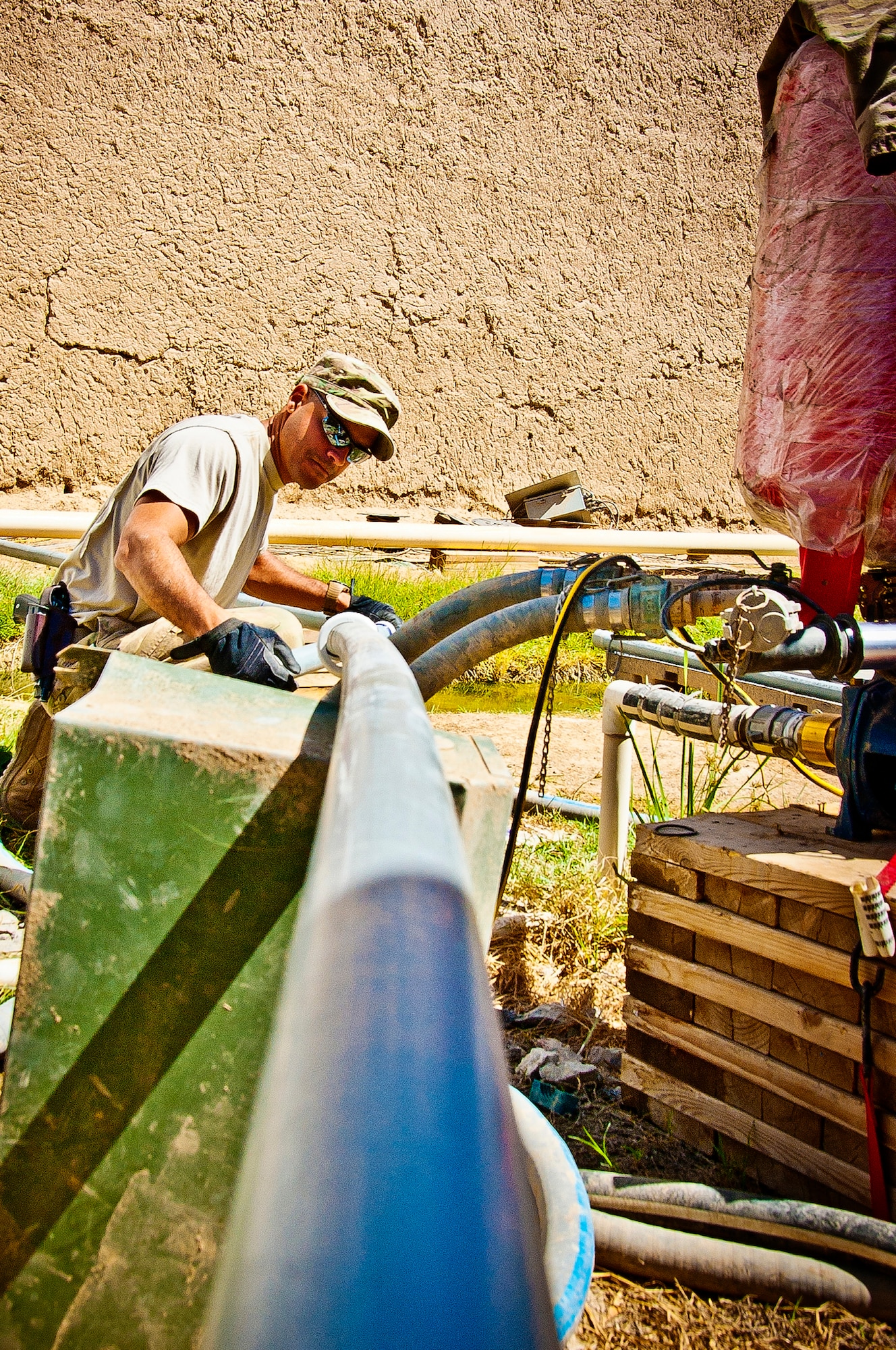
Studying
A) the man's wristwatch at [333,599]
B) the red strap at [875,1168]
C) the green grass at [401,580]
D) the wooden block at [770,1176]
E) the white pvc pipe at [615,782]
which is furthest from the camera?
the green grass at [401,580]

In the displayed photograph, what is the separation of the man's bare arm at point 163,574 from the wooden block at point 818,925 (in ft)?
4.43

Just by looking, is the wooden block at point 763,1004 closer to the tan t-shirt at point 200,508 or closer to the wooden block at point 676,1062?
the wooden block at point 676,1062

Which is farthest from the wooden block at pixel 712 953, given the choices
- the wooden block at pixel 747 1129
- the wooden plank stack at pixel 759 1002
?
the wooden block at pixel 747 1129

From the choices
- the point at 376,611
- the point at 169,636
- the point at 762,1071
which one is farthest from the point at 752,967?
the point at 169,636

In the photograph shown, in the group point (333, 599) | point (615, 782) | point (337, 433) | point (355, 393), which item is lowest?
point (615, 782)

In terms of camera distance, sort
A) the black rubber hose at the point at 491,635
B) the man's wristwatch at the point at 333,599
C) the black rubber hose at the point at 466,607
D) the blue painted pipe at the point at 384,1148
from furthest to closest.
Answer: the man's wristwatch at the point at 333,599, the black rubber hose at the point at 466,607, the black rubber hose at the point at 491,635, the blue painted pipe at the point at 384,1148

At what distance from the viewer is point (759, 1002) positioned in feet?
4.67

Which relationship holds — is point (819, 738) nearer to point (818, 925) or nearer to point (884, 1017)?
point (818, 925)

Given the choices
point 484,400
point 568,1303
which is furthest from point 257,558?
point 484,400

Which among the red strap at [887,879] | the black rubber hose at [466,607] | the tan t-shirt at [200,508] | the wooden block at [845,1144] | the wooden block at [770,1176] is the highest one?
the tan t-shirt at [200,508]

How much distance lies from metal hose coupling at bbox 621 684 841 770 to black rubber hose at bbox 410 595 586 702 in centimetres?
36

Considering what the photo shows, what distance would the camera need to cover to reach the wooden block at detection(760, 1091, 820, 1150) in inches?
53.4

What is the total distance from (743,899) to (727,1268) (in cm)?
51

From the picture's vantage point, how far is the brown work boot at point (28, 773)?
2.53 m
